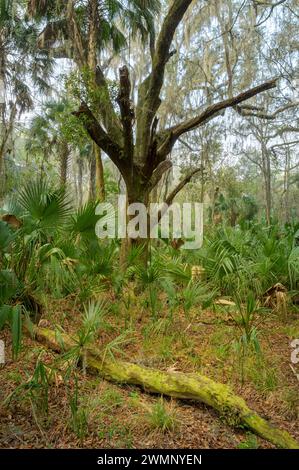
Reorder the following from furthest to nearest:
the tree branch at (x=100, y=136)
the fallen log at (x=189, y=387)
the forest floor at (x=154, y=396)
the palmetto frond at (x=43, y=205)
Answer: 1. the tree branch at (x=100, y=136)
2. the palmetto frond at (x=43, y=205)
3. the fallen log at (x=189, y=387)
4. the forest floor at (x=154, y=396)

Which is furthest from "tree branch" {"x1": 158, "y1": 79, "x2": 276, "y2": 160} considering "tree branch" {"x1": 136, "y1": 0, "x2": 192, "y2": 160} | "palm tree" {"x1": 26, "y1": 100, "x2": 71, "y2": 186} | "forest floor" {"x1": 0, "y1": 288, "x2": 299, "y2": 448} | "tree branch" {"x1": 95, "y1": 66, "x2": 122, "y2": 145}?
"palm tree" {"x1": 26, "y1": 100, "x2": 71, "y2": 186}

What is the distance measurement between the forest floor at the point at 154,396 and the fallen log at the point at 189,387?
73mm

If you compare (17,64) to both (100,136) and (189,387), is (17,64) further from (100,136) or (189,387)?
Result: (189,387)

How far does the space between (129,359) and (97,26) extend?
7308 mm

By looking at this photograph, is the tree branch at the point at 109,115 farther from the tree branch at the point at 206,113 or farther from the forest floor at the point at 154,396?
the forest floor at the point at 154,396

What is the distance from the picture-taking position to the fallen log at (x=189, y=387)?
2928mm

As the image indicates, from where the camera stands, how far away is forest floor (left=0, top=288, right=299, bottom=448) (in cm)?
281

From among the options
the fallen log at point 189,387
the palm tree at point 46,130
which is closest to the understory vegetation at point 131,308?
the fallen log at point 189,387

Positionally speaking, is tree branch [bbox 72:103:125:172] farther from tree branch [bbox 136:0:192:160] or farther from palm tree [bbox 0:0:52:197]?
palm tree [bbox 0:0:52:197]

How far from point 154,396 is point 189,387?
35 cm

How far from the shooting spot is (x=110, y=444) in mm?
2732

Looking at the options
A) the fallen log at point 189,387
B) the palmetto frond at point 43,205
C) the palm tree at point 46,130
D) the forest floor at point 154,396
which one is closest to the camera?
the forest floor at point 154,396

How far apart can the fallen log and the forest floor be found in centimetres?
7

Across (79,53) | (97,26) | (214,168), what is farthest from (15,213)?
(214,168)
